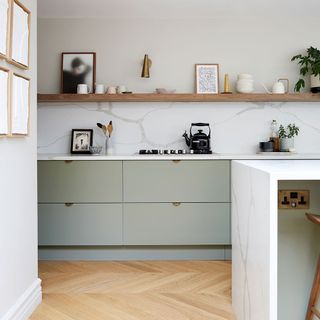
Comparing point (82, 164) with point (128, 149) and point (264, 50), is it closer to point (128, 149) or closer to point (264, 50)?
point (128, 149)

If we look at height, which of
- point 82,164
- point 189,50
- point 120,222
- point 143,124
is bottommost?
point 120,222

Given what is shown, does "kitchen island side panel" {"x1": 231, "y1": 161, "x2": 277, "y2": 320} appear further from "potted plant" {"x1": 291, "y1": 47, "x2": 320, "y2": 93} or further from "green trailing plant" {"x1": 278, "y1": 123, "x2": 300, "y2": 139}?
"potted plant" {"x1": 291, "y1": 47, "x2": 320, "y2": 93}

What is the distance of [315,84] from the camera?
3938mm

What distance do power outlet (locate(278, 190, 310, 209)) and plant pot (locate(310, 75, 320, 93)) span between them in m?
2.20

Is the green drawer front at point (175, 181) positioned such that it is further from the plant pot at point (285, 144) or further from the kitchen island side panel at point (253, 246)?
the kitchen island side panel at point (253, 246)

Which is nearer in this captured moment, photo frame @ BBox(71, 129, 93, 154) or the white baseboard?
the white baseboard

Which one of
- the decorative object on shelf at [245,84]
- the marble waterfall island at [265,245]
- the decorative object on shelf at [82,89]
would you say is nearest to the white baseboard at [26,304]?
the marble waterfall island at [265,245]

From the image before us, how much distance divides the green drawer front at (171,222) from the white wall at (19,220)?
113 cm

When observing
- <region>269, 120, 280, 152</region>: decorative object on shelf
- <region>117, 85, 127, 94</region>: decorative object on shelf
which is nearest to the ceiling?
<region>117, 85, 127, 94</region>: decorative object on shelf

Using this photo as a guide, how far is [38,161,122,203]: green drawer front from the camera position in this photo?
142 inches

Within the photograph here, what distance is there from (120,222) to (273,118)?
180cm

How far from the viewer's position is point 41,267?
348 centimetres

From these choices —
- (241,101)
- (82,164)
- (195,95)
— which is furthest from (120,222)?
(241,101)

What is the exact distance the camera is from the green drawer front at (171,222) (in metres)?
3.64
